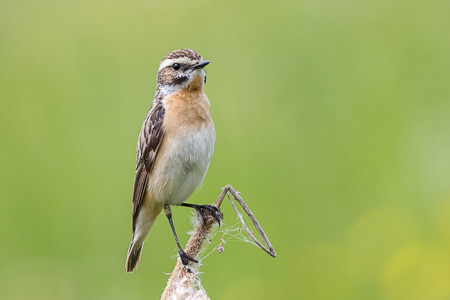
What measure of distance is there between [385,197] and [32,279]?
282cm

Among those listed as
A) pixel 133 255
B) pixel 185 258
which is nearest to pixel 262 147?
pixel 133 255

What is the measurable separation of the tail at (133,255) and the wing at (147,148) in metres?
0.14

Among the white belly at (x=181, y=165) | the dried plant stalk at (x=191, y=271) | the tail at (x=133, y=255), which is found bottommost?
the dried plant stalk at (x=191, y=271)

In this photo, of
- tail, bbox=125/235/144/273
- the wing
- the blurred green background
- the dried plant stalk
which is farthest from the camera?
the blurred green background

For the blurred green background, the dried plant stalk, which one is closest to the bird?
the blurred green background

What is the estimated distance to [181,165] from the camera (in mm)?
5188

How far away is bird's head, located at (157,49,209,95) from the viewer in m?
5.29

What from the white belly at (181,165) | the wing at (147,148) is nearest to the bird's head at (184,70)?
the wing at (147,148)

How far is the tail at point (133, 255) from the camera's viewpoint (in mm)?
5055

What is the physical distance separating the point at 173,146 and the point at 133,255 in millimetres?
746

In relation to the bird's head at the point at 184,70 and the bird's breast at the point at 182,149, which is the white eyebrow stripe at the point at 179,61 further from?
the bird's breast at the point at 182,149

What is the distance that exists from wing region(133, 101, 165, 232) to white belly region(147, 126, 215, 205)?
4cm

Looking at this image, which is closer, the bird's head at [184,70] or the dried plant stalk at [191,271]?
the dried plant stalk at [191,271]

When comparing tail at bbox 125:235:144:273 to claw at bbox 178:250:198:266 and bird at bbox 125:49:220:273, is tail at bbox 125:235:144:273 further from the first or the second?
claw at bbox 178:250:198:266
